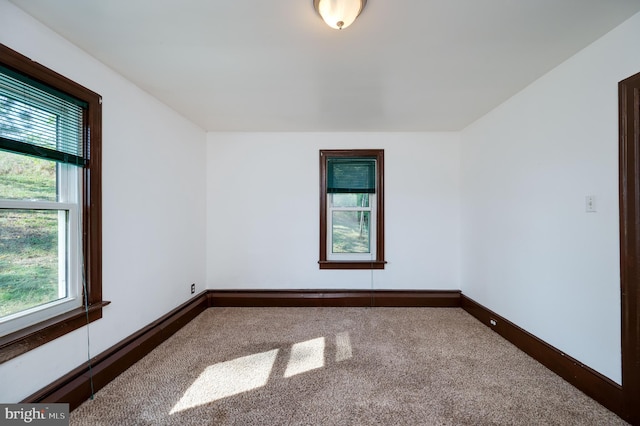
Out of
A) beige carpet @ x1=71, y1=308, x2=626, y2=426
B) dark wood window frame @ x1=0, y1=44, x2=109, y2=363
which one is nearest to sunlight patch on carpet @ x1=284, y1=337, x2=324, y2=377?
beige carpet @ x1=71, y1=308, x2=626, y2=426

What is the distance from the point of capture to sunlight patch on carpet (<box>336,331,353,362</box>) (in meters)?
2.31

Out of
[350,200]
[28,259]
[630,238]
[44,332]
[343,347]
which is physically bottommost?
[343,347]

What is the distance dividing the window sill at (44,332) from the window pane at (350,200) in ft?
9.08

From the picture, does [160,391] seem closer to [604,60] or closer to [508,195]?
[508,195]

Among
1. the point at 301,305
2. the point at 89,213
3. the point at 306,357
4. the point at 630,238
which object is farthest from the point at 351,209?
the point at 89,213

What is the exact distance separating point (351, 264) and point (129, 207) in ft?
8.63

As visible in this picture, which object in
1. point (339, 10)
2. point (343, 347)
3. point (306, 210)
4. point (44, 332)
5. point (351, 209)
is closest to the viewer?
point (339, 10)

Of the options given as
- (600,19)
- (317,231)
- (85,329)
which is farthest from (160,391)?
(600,19)

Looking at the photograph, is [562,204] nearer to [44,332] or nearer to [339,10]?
[339,10]

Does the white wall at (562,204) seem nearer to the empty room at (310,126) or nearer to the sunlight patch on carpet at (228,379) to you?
the empty room at (310,126)

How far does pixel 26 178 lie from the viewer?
1.59m

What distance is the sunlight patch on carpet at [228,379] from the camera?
1.79 m

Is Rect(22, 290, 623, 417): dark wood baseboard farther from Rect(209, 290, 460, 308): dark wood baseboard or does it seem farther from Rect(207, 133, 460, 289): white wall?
Rect(207, 133, 460, 289): white wall

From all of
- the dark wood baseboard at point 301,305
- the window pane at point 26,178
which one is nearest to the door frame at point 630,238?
the dark wood baseboard at point 301,305
